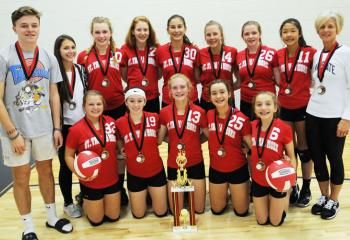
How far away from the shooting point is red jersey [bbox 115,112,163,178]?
301 centimetres

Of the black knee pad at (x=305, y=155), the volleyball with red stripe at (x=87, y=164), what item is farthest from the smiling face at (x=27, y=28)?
the black knee pad at (x=305, y=155)

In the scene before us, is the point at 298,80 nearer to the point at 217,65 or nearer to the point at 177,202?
the point at 217,65

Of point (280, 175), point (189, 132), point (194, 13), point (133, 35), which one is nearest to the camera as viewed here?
point (280, 175)

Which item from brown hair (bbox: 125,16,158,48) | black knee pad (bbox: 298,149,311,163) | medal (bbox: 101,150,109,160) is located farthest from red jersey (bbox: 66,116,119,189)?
black knee pad (bbox: 298,149,311,163)

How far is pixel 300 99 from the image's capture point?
10.2 feet

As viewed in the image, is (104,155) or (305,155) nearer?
(104,155)

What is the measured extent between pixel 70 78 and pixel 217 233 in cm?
169

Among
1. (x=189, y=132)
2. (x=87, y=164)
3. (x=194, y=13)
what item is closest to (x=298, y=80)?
(x=189, y=132)

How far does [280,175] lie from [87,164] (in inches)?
54.6

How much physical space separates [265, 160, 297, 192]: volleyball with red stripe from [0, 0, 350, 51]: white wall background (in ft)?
12.5

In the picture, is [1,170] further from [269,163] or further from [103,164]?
[269,163]

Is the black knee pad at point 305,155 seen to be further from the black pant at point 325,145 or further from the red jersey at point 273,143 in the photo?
the red jersey at point 273,143

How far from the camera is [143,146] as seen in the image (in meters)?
3.01

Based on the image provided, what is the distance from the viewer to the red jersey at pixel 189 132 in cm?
303
